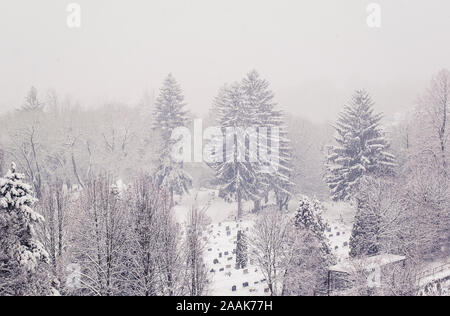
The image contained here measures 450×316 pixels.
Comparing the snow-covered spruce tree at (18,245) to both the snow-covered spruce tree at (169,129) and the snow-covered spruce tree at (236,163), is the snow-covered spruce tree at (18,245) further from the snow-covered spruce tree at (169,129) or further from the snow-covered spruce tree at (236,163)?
the snow-covered spruce tree at (169,129)

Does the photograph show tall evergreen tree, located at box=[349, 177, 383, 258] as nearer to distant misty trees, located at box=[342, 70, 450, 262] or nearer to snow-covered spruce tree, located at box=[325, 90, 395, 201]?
distant misty trees, located at box=[342, 70, 450, 262]

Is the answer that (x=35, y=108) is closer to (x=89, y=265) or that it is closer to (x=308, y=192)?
(x=308, y=192)

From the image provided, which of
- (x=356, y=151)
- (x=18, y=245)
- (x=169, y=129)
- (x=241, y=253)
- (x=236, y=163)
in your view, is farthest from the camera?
(x=169, y=129)

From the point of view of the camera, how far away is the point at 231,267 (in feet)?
109

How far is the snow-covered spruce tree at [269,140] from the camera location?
50.0 meters

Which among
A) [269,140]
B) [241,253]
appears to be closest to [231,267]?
[241,253]

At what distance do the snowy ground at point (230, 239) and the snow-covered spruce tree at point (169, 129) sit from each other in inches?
91.9

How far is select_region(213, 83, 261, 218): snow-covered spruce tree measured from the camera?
48969mm

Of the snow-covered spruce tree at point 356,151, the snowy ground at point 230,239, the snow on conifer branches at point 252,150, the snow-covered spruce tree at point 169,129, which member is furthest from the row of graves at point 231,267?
the snow-covered spruce tree at point 169,129

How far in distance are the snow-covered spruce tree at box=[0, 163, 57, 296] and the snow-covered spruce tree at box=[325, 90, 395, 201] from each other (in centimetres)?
3149

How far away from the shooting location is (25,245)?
65.4ft

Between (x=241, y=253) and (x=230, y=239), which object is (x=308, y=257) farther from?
(x=230, y=239)

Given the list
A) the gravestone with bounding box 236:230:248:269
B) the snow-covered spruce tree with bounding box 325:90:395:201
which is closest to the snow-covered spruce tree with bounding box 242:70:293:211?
the snow-covered spruce tree with bounding box 325:90:395:201

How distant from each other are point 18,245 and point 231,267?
55.2 feet
